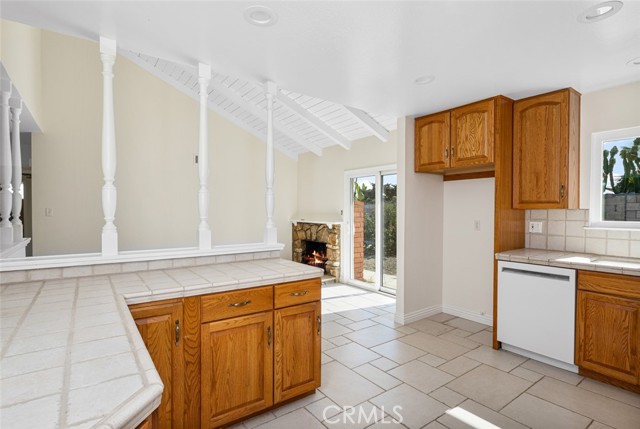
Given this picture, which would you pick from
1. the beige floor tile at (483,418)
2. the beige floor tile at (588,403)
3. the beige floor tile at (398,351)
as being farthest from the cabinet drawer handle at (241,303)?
the beige floor tile at (588,403)

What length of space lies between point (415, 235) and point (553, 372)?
172cm

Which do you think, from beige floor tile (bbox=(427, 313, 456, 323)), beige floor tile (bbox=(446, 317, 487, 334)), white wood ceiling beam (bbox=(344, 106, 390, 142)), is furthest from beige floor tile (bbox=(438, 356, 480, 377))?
white wood ceiling beam (bbox=(344, 106, 390, 142))

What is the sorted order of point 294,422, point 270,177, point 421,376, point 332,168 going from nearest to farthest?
point 294,422 → point 421,376 → point 270,177 → point 332,168

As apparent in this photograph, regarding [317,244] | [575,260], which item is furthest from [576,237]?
[317,244]

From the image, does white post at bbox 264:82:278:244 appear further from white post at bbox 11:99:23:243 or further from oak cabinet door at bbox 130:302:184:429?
white post at bbox 11:99:23:243

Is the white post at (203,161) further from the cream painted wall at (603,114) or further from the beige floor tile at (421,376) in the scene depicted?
the cream painted wall at (603,114)

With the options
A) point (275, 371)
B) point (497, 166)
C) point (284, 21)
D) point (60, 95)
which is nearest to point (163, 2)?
point (284, 21)

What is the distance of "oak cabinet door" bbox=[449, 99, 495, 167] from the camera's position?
307 cm

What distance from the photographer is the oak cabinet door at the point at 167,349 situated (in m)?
1.64

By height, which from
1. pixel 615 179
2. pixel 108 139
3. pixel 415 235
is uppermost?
pixel 108 139

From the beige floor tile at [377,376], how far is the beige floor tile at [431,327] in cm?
104

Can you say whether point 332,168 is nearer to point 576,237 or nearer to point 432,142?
point 432,142

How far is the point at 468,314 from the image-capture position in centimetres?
384

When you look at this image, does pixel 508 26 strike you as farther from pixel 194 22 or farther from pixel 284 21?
pixel 194 22
